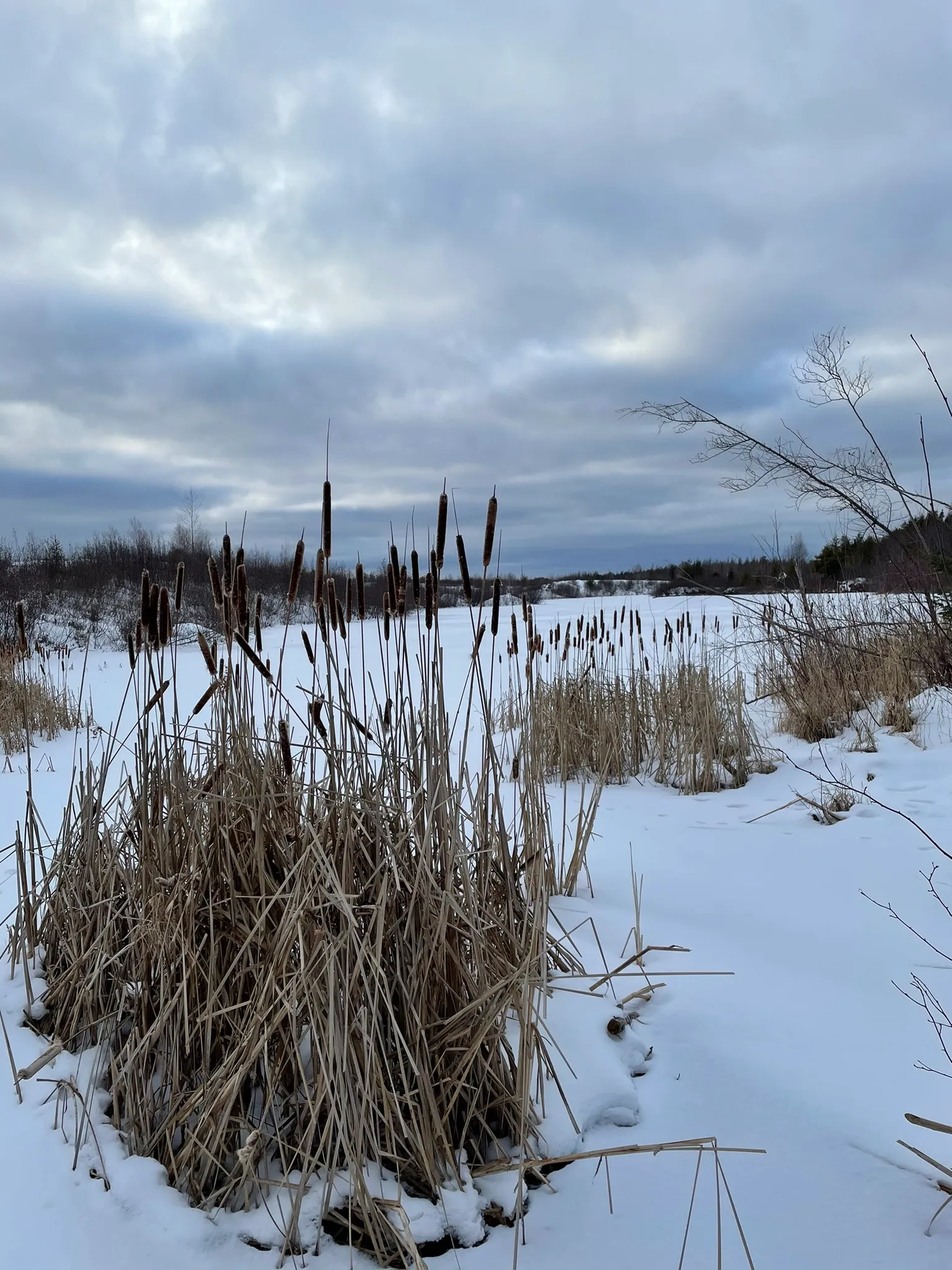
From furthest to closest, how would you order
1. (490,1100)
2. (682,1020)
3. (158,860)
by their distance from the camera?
(682,1020) < (158,860) < (490,1100)

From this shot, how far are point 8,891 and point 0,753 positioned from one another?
4.85 metres

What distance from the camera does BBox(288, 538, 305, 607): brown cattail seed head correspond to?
1717 millimetres

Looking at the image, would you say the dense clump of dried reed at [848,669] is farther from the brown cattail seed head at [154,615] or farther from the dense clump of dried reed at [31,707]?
the dense clump of dried reed at [31,707]

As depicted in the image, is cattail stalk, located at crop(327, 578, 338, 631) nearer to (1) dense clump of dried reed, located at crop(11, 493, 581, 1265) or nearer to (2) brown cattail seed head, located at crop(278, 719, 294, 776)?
(1) dense clump of dried reed, located at crop(11, 493, 581, 1265)

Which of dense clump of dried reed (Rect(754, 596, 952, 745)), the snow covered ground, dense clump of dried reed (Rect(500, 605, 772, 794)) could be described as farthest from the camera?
dense clump of dried reed (Rect(754, 596, 952, 745))

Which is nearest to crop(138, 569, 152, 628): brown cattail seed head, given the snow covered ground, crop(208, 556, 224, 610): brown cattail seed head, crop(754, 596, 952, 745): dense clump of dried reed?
crop(208, 556, 224, 610): brown cattail seed head

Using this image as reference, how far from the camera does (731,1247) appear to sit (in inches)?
50.6

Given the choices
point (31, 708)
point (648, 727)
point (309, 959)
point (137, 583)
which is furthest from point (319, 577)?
point (137, 583)

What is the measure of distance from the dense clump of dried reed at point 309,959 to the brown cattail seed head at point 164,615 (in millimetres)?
59

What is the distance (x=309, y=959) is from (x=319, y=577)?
80 cm

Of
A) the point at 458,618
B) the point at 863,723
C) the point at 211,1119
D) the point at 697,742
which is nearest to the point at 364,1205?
the point at 211,1119

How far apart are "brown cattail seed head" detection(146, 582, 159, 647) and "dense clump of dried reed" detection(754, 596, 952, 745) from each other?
4.65 meters

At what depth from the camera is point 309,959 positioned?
150 cm

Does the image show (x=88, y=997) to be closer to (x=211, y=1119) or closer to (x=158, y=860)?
(x=158, y=860)
